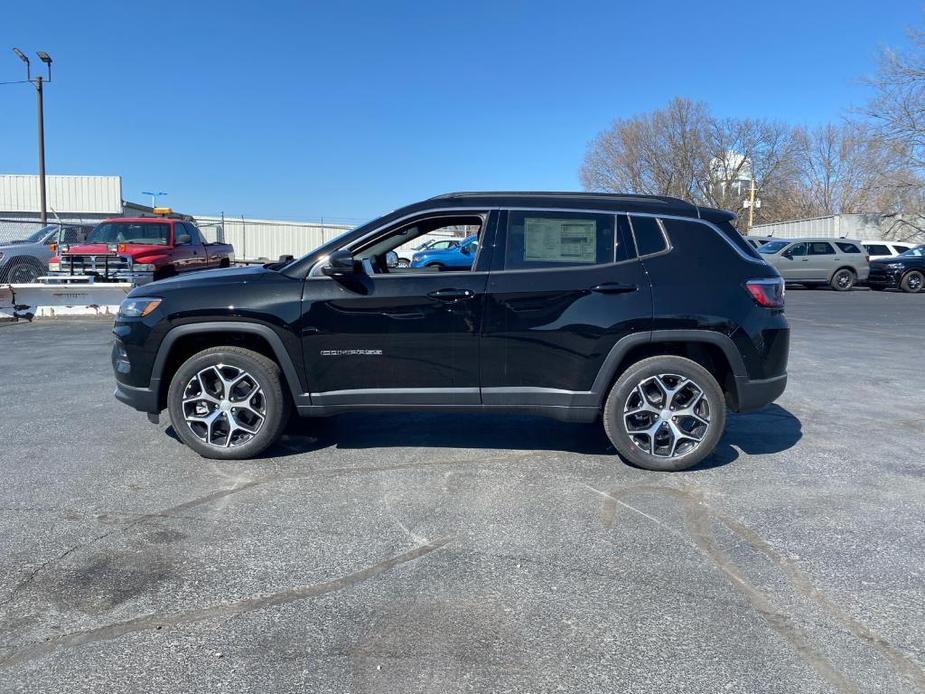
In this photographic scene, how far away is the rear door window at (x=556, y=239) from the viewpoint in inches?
193

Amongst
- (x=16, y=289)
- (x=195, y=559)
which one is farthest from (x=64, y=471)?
(x=16, y=289)

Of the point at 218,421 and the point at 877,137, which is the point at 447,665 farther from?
the point at 877,137

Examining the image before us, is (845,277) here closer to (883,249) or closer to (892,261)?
(892,261)

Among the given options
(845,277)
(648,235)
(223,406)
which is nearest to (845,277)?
(845,277)

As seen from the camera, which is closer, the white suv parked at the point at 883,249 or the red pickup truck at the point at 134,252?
the red pickup truck at the point at 134,252

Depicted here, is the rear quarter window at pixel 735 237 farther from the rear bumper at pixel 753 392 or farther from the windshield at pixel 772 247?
the windshield at pixel 772 247

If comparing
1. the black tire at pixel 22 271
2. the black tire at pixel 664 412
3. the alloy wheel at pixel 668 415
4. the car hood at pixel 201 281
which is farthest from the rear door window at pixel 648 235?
the black tire at pixel 22 271

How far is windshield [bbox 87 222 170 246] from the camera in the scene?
51.6ft

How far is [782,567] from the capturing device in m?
3.54

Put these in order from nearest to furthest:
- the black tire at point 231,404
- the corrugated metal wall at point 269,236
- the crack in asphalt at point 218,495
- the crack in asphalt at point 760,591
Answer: the crack in asphalt at point 760,591 < the crack in asphalt at point 218,495 < the black tire at point 231,404 < the corrugated metal wall at point 269,236

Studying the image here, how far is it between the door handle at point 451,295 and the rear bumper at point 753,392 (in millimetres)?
1900

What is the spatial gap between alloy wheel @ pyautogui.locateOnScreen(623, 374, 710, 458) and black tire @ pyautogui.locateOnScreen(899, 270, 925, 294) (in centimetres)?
2236

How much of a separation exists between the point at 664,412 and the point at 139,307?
145 inches

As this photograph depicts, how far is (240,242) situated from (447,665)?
39.9 m
